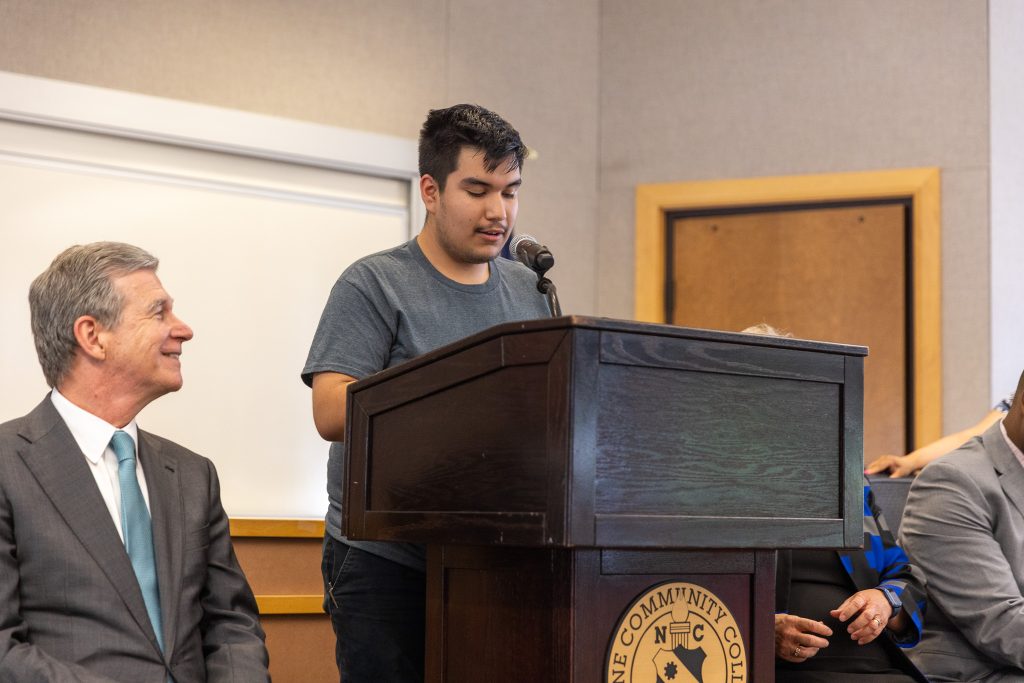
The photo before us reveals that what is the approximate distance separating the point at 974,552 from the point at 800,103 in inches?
92.8

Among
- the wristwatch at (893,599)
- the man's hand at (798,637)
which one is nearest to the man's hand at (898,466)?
the wristwatch at (893,599)

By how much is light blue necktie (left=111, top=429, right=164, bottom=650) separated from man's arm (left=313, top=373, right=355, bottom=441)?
328mm

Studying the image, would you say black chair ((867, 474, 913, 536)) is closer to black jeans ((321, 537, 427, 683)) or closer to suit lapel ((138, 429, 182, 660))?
A: black jeans ((321, 537, 427, 683))

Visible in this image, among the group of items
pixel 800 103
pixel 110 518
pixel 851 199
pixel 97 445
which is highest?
pixel 800 103

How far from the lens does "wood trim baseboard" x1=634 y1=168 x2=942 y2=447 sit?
4129 mm

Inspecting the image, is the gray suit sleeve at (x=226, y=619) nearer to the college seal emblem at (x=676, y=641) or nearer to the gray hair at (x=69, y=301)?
the gray hair at (x=69, y=301)

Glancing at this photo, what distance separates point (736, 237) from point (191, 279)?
1956mm

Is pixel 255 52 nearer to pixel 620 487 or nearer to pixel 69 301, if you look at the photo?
pixel 69 301

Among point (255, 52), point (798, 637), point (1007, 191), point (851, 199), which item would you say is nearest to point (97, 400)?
point (798, 637)

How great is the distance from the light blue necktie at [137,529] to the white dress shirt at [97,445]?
1 centimetres

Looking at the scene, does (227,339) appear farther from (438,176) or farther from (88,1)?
(438,176)

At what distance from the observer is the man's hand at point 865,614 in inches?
91.7

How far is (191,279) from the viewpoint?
3986 millimetres

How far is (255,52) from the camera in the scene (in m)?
4.04
